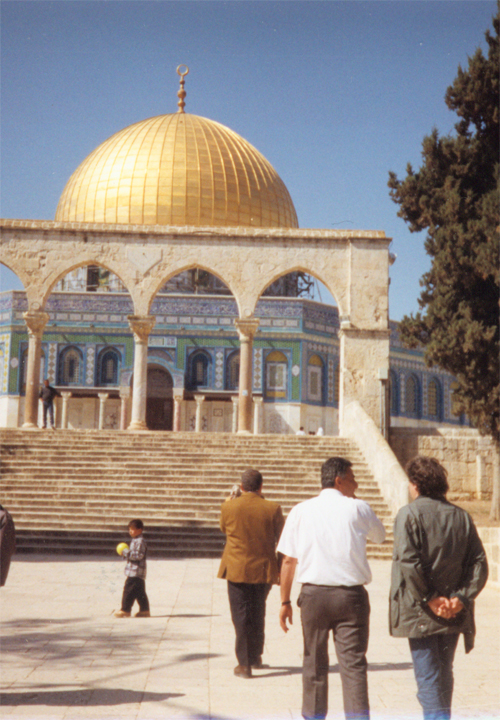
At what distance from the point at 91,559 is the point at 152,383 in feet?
65.4

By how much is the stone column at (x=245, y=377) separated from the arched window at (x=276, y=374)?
12540 millimetres

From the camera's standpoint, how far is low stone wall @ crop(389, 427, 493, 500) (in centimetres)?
1633

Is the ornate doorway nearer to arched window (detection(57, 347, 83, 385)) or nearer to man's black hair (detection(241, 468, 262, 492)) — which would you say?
arched window (detection(57, 347, 83, 385))

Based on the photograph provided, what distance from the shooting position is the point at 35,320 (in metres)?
18.1

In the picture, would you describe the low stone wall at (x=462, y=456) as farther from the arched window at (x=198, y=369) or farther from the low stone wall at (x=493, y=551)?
the arched window at (x=198, y=369)

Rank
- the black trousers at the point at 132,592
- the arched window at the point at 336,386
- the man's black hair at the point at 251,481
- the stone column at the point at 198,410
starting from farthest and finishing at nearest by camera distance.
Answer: the arched window at the point at 336,386 → the stone column at the point at 198,410 → the black trousers at the point at 132,592 → the man's black hair at the point at 251,481

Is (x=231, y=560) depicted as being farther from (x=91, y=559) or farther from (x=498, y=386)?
(x=498, y=386)

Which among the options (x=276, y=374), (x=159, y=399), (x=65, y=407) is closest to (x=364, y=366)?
(x=276, y=374)

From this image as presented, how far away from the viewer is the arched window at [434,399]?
35.5m

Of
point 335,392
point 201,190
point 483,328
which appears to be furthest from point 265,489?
point 335,392

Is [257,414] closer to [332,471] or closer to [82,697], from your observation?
[82,697]

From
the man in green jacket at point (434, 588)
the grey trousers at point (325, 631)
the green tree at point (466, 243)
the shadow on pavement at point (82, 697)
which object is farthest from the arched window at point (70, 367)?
the man in green jacket at point (434, 588)

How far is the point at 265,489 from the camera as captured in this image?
13305 mm

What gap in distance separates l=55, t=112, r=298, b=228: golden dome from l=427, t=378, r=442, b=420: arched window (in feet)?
31.5
